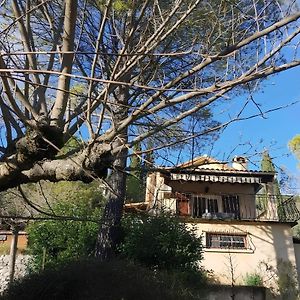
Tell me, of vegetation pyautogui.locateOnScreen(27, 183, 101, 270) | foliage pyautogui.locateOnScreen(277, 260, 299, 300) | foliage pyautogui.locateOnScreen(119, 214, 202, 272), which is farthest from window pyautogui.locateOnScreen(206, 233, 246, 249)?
foliage pyautogui.locateOnScreen(119, 214, 202, 272)

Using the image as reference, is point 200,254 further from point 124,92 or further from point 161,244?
point 124,92

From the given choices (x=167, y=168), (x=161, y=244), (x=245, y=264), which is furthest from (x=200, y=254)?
(x=167, y=168)

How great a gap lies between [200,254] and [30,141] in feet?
26.9

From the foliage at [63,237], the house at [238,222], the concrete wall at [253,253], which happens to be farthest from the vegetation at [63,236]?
the concrete wall at [253,253]

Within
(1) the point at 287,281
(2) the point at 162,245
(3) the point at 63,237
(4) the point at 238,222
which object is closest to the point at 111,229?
(2) the point at 162,245

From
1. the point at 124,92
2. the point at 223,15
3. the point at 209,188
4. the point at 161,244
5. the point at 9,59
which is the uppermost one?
the point at 209,188

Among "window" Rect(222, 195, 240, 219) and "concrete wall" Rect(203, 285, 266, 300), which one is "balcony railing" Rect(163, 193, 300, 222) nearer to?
"window" Rect(222, 195, 240, 219)

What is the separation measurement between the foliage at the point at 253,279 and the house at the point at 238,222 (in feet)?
0.47

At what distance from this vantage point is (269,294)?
16.2 m

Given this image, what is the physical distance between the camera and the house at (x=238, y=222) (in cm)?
1664

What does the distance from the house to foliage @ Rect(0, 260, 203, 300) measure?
8.07 metres

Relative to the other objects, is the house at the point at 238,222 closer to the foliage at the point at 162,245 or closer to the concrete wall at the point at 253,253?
the concrete wall at the point at 253,253

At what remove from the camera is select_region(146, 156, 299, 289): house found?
16.6 meters

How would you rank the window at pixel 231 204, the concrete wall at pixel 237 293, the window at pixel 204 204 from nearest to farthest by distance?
the concrete wall at pixel 237 293
the window at pixel 204 204
the window at pixel 231 204
